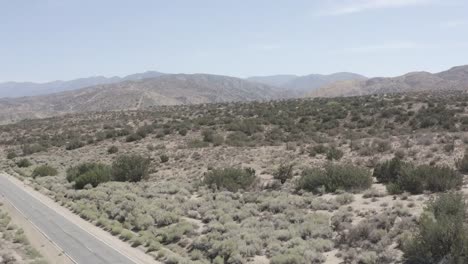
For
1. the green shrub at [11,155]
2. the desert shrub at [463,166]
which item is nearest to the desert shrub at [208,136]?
the green shrub at [11,155]

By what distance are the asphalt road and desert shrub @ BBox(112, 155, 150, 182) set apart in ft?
18.6

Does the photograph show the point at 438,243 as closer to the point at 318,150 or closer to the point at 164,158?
the point at 318,150

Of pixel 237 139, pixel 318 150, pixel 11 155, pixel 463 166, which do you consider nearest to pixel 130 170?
pixel 318 150

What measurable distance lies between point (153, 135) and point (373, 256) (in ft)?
137

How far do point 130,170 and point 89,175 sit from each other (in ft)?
8.56

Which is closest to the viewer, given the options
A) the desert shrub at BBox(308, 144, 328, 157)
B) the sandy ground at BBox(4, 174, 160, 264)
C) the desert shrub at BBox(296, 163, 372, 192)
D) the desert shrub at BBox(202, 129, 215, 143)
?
the sandy ground at BBox(4, 174, 160, 264)

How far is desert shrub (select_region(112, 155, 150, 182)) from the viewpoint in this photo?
104 ft

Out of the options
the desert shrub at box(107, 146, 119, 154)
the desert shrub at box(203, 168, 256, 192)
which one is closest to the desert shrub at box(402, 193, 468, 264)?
the desert shrub at box(203, 168, 256, 192)

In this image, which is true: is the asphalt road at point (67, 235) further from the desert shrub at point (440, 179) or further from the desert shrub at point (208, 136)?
the desert shrub at point (208, 136)

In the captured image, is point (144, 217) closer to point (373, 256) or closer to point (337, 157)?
point (373, 256)

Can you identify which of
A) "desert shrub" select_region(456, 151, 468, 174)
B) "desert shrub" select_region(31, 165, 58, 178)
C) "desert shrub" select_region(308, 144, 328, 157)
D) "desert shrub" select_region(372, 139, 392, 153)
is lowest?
"desert shrub" select_region(31, 165, 58, 178)

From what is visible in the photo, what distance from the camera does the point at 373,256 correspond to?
41.9 feet

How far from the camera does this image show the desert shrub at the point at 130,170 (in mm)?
31688

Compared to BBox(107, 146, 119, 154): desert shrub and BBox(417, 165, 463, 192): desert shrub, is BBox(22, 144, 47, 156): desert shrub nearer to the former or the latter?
BBox(107, 146, 119, 154): desert shrub
